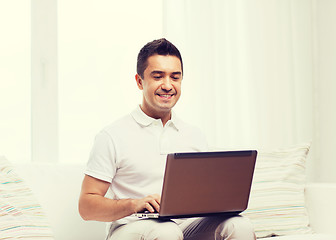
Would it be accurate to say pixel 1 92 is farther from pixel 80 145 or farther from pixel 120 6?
pixel 120 6

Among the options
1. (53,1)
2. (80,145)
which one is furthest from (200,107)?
(53,1)

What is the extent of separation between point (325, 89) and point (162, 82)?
226 centimetres

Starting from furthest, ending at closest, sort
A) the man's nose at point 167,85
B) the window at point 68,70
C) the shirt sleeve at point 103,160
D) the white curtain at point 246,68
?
the white curtain at point 246,68 < the window at point 68,70 < the man's nose at point 167,85 < the shirt sleeve at point 103,160

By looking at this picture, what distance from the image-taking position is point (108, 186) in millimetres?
1859

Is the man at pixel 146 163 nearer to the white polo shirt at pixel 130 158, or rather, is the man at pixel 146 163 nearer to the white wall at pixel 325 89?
the white polo shirt at pixel 130 158

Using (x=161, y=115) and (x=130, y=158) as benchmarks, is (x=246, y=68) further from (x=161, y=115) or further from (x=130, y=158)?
(x=130, y=158)

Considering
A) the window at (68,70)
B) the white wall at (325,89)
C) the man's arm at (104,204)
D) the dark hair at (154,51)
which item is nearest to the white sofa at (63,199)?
the man's arm at (104,204)

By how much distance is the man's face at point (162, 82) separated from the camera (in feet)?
6.55

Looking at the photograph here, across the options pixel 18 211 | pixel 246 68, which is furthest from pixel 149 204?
pixel 246 68

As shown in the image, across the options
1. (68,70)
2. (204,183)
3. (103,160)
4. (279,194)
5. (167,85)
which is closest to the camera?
(204,183)


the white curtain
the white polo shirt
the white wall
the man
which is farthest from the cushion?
the white wall

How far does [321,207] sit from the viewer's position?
2342mm

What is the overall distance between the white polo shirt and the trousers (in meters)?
0.17

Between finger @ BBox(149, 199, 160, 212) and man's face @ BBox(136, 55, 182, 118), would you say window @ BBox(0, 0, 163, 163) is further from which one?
finger @ BBox(149, 199, 160, 212)
